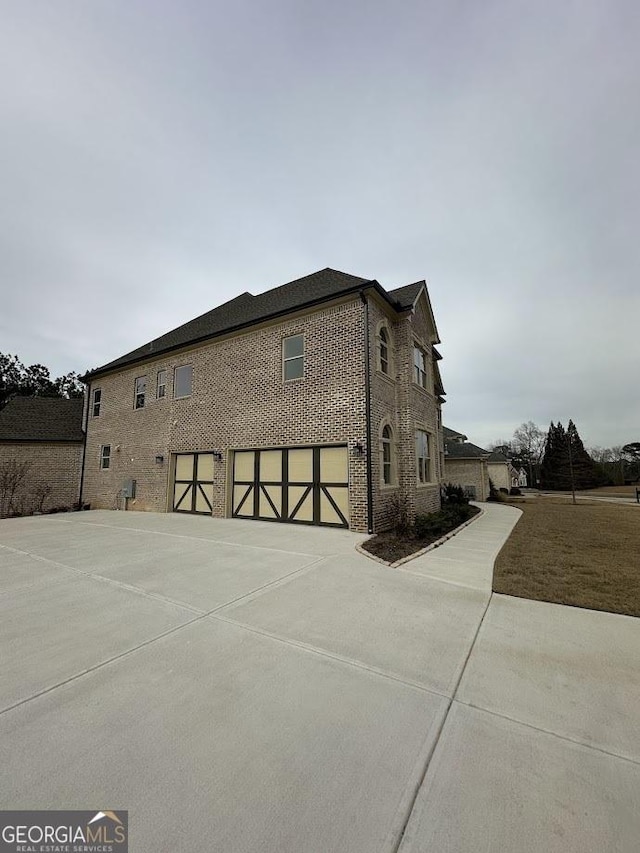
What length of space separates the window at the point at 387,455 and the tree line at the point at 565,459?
38.4 meters

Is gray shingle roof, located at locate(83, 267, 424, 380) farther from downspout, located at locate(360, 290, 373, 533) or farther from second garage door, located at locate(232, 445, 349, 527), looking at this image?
second garage door, located at locate(232, 445, 349, 527)

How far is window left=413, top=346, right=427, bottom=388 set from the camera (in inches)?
510

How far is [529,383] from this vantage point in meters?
39.3

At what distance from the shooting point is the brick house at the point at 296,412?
10.2 m

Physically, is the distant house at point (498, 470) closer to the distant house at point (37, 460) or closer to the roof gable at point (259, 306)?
the roof gable at point (259, 306)

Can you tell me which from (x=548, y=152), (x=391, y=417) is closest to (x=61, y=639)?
(x=391, y=417)

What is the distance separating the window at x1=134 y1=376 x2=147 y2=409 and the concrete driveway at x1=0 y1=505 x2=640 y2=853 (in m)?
12.3

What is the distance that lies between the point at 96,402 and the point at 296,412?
13822 mm

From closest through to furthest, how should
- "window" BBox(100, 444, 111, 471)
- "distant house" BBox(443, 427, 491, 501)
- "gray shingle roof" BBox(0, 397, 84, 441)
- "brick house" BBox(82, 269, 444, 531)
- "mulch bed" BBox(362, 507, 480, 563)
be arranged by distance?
"mulch bed" BBox(362, 507, 480, 563)
"brick house" BBox(82, 269, 444, 531)
"window" BBox(100, 444, 111, 471)
"gray shingle roof" BBox(0, 397, 84, 441)
"distant house" BBox(443, 427, 491, 501)

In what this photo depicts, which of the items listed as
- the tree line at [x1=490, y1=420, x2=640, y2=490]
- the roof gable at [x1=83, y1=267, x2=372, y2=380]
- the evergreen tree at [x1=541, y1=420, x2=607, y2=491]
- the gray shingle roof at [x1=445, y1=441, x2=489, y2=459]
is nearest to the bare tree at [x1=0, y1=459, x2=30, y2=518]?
the roof gable at [x1=83, y1=267, x2=372, y2=380]

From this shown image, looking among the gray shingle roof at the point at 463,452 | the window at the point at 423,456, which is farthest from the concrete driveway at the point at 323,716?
the gray shingle roof at the point at 463,452

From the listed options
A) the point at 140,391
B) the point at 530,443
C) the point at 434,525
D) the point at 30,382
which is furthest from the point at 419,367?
the point at 530,443

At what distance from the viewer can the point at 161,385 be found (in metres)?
15.6

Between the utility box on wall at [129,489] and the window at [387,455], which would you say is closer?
the window at [387,455]
